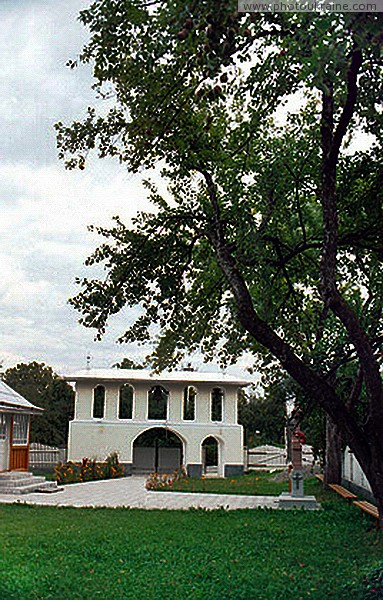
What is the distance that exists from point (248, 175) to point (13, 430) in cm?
1358

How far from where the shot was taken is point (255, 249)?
8.91 metres

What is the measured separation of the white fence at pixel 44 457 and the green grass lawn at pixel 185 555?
713 inches

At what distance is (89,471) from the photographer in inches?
1005

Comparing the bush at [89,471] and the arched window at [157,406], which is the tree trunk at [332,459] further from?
the arched window at [157,406]

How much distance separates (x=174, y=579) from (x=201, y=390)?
24.0 metres

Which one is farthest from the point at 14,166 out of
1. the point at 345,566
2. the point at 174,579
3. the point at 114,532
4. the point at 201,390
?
the point at 201,390

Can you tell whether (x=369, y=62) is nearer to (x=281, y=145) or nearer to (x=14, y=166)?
(x=281, y=145)

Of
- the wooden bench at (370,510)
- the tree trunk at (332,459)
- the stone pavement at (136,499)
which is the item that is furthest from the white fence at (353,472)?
the wooden bench at (370,510)

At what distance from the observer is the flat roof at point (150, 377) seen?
30.8 meters

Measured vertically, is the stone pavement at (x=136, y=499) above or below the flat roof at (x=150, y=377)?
below

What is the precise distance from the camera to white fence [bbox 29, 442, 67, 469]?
31.2 meters

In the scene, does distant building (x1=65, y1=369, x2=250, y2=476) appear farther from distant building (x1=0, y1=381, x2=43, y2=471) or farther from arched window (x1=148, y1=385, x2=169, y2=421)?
distant building (x1=0, y1=381, x2=43, y2=471)

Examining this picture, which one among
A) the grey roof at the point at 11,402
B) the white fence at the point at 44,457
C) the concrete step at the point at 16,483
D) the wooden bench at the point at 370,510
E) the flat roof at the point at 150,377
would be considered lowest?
the wooden bench at the point at 370,510

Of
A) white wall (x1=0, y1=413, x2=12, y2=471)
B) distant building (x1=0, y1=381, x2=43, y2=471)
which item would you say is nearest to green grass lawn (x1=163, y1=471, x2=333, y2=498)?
distant building (x1=0, y1=381, x2=43, y2=471)
